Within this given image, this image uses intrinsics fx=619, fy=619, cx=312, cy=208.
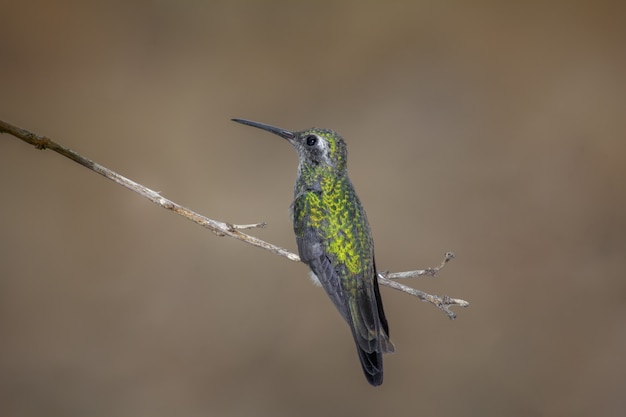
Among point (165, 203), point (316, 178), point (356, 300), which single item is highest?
point (316, 178)

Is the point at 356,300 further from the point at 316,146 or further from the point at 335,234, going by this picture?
the point at 316,146

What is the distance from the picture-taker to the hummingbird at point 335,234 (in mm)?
1467

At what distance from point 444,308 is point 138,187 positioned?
75 cm

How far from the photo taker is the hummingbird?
147 centimetres

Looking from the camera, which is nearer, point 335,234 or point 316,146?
point 335,234

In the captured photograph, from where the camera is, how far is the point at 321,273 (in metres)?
1.56

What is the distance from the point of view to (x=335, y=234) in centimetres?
161

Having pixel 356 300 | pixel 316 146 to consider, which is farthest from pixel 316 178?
pixel 356 300

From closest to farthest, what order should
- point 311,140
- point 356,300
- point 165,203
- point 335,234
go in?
point 165,203
point 356,300
point 335,234
point 311,140

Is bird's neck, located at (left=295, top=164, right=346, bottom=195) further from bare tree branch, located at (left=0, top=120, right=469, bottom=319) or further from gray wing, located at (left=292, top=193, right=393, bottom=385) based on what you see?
bare tree branch, located at (left=0, top=120, right=469, bottom=319)

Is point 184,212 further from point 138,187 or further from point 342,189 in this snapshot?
point 342,189

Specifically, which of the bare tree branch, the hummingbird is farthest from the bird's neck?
the bare tree branch

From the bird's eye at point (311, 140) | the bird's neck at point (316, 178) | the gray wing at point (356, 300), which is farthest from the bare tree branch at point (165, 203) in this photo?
the bird's eye at point (311, 140)

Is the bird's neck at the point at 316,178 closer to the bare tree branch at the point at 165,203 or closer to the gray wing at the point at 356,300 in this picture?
the gray wing at the point at 356,300
